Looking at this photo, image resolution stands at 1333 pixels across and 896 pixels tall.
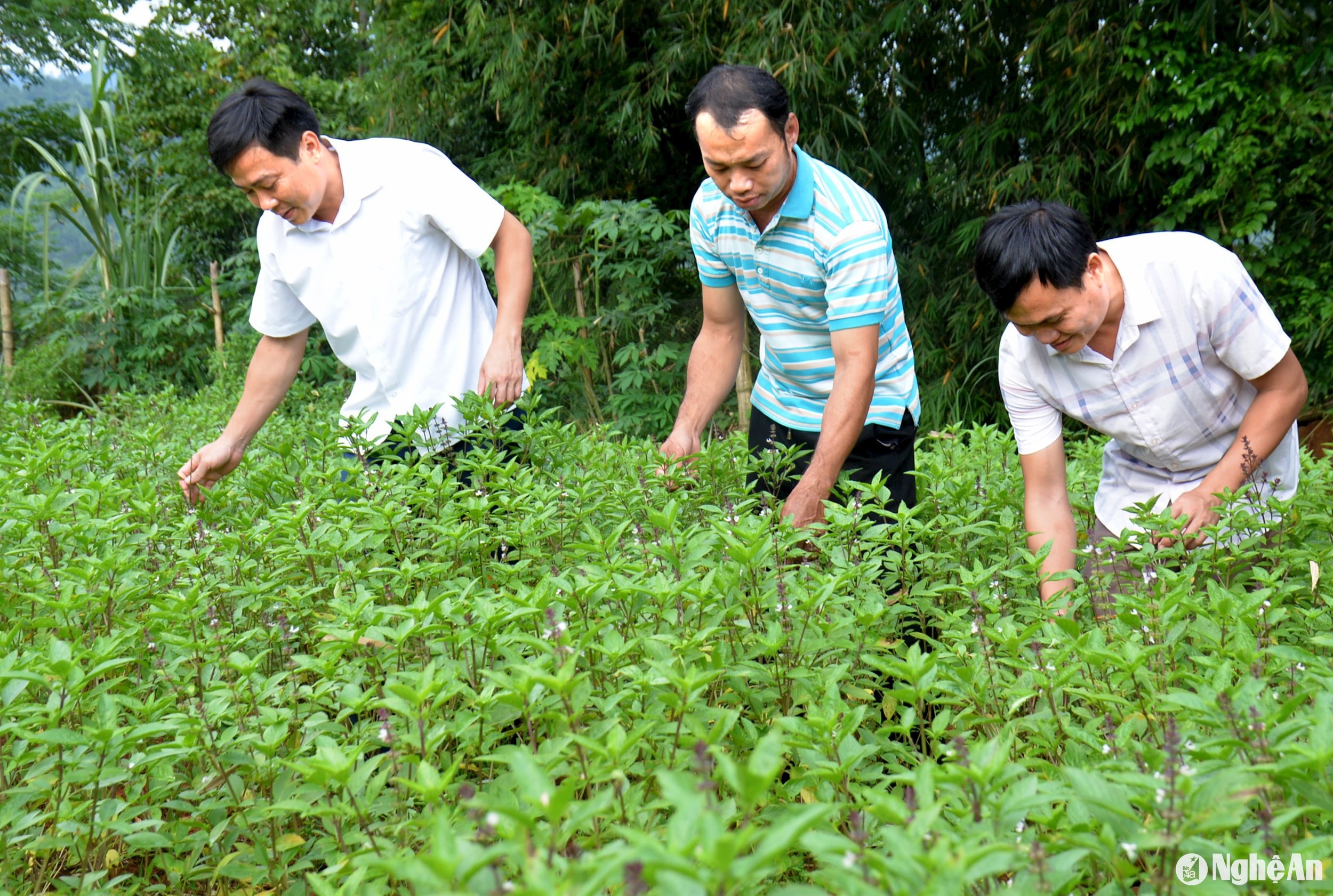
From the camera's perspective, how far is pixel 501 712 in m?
1.76

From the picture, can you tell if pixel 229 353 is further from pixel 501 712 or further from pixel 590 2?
pixel 501 712

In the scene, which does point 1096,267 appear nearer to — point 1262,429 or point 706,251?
point 1262,429

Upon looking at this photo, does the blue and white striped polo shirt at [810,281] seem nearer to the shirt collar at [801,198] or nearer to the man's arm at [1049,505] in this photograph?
the shirt collar at [801,198]

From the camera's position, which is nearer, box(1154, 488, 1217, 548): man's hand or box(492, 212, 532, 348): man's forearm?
box(1154, 488, 1217, 548): man's hand

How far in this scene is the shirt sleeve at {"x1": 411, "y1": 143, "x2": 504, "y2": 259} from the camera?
10.5ft

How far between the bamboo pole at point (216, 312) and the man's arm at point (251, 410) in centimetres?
732

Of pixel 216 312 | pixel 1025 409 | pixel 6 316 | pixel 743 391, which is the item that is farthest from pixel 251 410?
pixel 6 316

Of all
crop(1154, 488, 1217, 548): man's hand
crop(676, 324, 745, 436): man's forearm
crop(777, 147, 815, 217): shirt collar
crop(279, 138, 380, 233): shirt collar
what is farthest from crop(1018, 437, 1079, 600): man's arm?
crop(279, 138, 380, 233): shirt collar

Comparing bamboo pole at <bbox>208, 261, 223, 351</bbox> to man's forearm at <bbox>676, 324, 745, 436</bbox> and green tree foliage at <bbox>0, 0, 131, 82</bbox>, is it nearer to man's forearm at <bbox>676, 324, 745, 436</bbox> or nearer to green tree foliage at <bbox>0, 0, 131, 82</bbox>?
man's forearm at <bbox>676, 324, 745, 436</bbox>

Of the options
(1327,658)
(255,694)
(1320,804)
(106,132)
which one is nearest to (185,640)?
(255,694)

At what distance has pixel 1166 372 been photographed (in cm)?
269

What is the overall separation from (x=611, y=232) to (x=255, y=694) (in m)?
6.02
